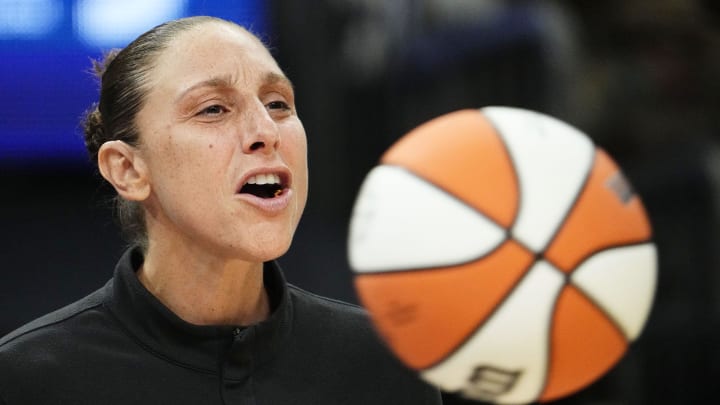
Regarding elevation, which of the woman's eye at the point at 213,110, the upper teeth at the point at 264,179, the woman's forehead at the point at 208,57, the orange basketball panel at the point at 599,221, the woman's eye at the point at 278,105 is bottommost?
the upper teeth at the point at 264,179

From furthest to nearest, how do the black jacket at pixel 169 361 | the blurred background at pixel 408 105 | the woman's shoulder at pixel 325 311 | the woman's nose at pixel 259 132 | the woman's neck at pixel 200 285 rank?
the blurred background at pixel 408 105 < the woman's shoulder at pixel 325 311 < the woman's neck at pixel 200 285 < the woman's nose at pixel 259 132 < the black jacket at pixel 169 361

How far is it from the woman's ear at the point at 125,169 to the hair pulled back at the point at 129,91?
30 millimetres

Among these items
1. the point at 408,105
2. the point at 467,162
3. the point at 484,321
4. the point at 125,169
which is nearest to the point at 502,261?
the point at 484,321

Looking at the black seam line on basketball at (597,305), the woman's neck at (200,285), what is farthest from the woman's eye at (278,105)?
the black seam line on basketball at (597,305)

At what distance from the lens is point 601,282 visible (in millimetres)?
2547

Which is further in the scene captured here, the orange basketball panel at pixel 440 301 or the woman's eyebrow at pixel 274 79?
the woman's eyebrow at pixel 274 79

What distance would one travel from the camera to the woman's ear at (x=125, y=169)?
303cm

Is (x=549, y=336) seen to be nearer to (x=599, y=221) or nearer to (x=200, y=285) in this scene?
(x=599, y=221)

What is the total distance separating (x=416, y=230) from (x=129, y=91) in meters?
0.98

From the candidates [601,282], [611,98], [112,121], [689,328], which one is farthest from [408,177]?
[611,98]

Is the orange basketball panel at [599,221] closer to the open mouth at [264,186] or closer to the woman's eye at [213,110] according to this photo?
the open mouth at [264,186]

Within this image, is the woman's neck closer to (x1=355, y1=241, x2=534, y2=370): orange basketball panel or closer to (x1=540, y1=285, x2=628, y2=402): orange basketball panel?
(x1=355, y1=241, x2=534, y2=370): orange basketball panel

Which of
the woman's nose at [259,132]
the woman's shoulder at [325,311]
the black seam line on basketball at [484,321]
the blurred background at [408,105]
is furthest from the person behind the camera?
the blurred background at [408,105]

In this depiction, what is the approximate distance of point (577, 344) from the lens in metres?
2.52
